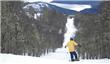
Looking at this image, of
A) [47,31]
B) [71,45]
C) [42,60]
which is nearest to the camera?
[42,60]

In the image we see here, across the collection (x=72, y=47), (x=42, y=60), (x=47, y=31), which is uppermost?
(x=47, y=31)

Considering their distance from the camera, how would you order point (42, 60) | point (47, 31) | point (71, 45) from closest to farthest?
point (42, 60), point (71, 45), point (47, 31)

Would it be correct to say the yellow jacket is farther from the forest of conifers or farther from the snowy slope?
the forest of conifers

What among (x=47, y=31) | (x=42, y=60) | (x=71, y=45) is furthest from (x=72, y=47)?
(x=47, y=31)

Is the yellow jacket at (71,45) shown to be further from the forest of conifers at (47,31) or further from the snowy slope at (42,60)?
the forest of conifers at (47,31)

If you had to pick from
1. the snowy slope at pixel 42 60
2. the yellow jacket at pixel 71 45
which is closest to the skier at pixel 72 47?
the yellow jacket at pixel 71 45

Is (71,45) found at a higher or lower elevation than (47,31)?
lower

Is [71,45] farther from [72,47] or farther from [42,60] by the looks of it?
[42,60]

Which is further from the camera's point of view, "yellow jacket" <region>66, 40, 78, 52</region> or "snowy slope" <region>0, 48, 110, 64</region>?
"yellow jacket" <region>66, 40, 78, 52</region>

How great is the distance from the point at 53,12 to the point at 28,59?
7.01ft

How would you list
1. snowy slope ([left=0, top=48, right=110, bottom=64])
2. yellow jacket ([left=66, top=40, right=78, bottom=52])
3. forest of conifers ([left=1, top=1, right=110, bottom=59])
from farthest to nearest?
forest of conifers ([left=1, top=1, right=110, bottom=59]), yellow jacket ([left=66, top=40, right=78, bottom=52]), snowy slope ([left=0, top=48, right=110, bottom=64])

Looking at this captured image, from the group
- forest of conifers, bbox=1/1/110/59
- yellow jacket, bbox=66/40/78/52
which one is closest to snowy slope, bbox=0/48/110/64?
forest of conifers, bbox=1/1/110/59

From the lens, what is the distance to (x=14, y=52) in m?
11.4

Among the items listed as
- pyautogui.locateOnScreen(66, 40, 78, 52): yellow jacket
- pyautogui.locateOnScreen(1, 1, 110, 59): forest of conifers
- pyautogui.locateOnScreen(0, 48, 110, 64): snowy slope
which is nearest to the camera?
pyautogui.locateOnScreen(0, 48, 110, 64): snowy slope
